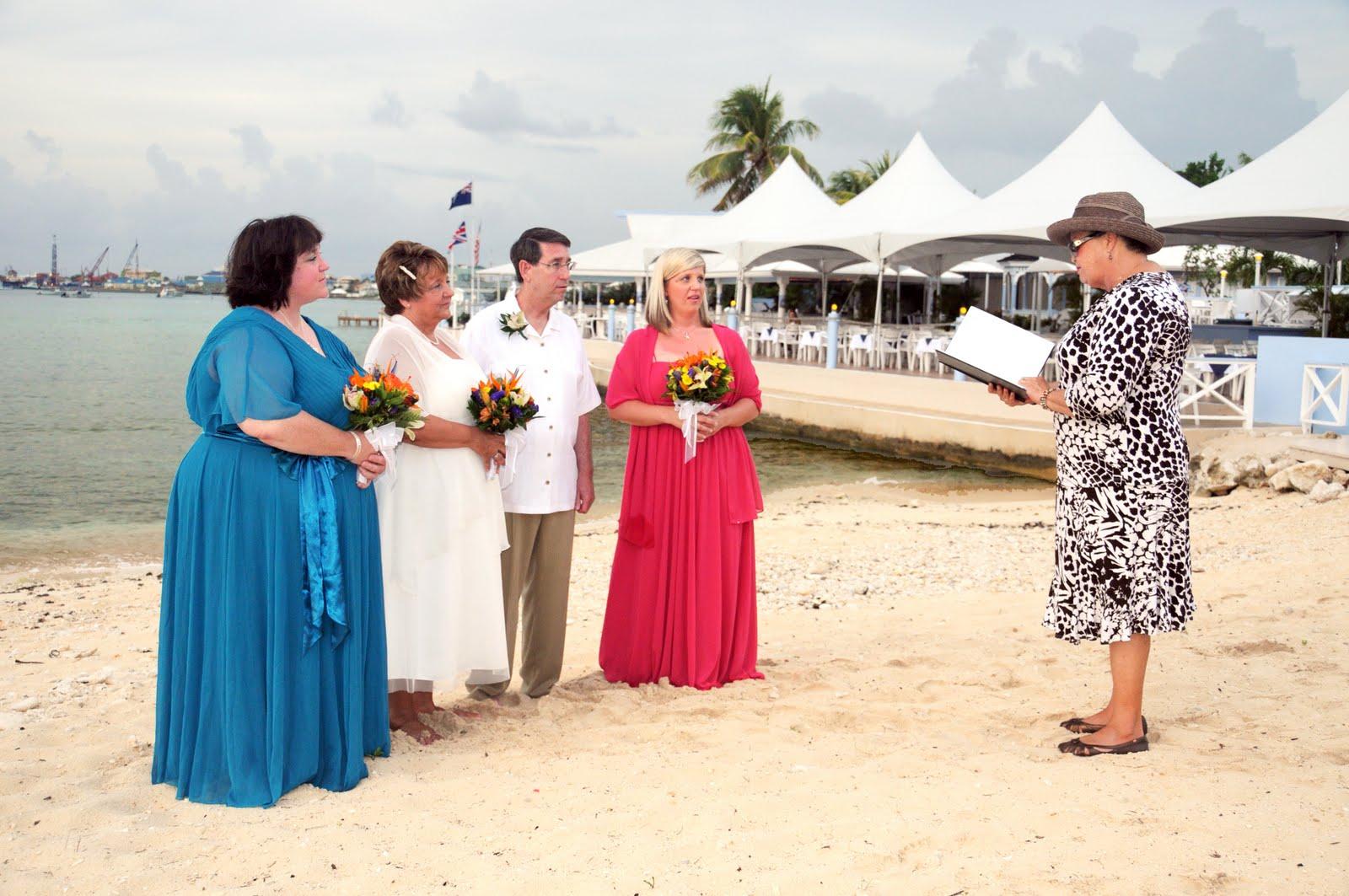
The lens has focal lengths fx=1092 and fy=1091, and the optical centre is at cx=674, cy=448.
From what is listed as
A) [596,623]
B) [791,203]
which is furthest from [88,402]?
[596,623]

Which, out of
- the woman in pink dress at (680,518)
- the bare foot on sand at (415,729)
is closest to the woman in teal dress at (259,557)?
the bare foot on sand at (415,729)

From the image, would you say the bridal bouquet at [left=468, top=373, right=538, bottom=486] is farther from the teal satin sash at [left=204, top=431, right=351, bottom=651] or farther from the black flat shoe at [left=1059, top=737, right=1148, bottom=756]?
the black flat shoe at [left=1059, top=737, right=1148, bottom=756]

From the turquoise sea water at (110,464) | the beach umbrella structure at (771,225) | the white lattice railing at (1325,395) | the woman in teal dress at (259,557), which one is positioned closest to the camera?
the woman in teal dress at (259,557)

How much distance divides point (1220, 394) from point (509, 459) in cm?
1306

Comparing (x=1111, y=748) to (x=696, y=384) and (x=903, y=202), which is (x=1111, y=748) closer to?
(x=696, y=384)

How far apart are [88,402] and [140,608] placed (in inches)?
1019

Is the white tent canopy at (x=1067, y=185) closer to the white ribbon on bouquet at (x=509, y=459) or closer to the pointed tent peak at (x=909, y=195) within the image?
the pointed tent peak at (x=909, y=195)

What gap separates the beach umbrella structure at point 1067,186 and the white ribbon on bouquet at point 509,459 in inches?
550

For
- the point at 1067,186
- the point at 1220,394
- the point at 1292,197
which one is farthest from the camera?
the point at 1067,186

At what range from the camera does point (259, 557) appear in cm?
355

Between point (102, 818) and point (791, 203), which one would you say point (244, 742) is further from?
point (791, 203)

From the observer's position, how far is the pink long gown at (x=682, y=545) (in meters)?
5.11

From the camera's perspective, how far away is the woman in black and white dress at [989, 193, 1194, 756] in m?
3.71

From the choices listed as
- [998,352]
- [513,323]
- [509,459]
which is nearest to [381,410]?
[509,459]
